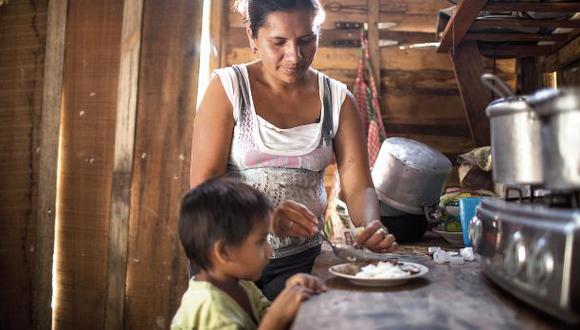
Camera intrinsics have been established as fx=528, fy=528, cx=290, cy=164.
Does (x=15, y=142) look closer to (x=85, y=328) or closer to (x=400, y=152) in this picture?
(x=85, y=328)

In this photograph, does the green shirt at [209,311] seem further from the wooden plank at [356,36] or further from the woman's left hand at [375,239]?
the wooden plank at [356,36]

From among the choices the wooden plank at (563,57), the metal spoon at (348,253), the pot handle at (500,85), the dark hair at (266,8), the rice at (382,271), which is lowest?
the metal spoon at (348,253)

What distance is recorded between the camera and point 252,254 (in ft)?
5.06

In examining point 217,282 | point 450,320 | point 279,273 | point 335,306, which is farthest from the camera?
point 279,273

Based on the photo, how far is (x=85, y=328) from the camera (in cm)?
350

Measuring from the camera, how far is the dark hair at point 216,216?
151 cm

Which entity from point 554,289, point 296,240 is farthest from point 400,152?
point 554,289

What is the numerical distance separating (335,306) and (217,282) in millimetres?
458

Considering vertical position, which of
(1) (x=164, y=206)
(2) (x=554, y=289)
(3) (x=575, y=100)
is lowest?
(1) (x=164, y=206)

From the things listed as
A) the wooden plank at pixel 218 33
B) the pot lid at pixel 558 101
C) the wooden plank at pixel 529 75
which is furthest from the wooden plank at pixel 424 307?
the wooden plank at pixel 218 33

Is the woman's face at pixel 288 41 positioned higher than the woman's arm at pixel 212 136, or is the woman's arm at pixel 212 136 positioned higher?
the woman's face at pixel 288 41

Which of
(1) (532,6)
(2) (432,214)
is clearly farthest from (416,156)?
(1) (532,6)

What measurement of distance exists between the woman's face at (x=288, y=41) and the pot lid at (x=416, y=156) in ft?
3.43

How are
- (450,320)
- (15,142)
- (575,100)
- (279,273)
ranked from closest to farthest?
(575,100), (450,320), (279,273), (15,142)
